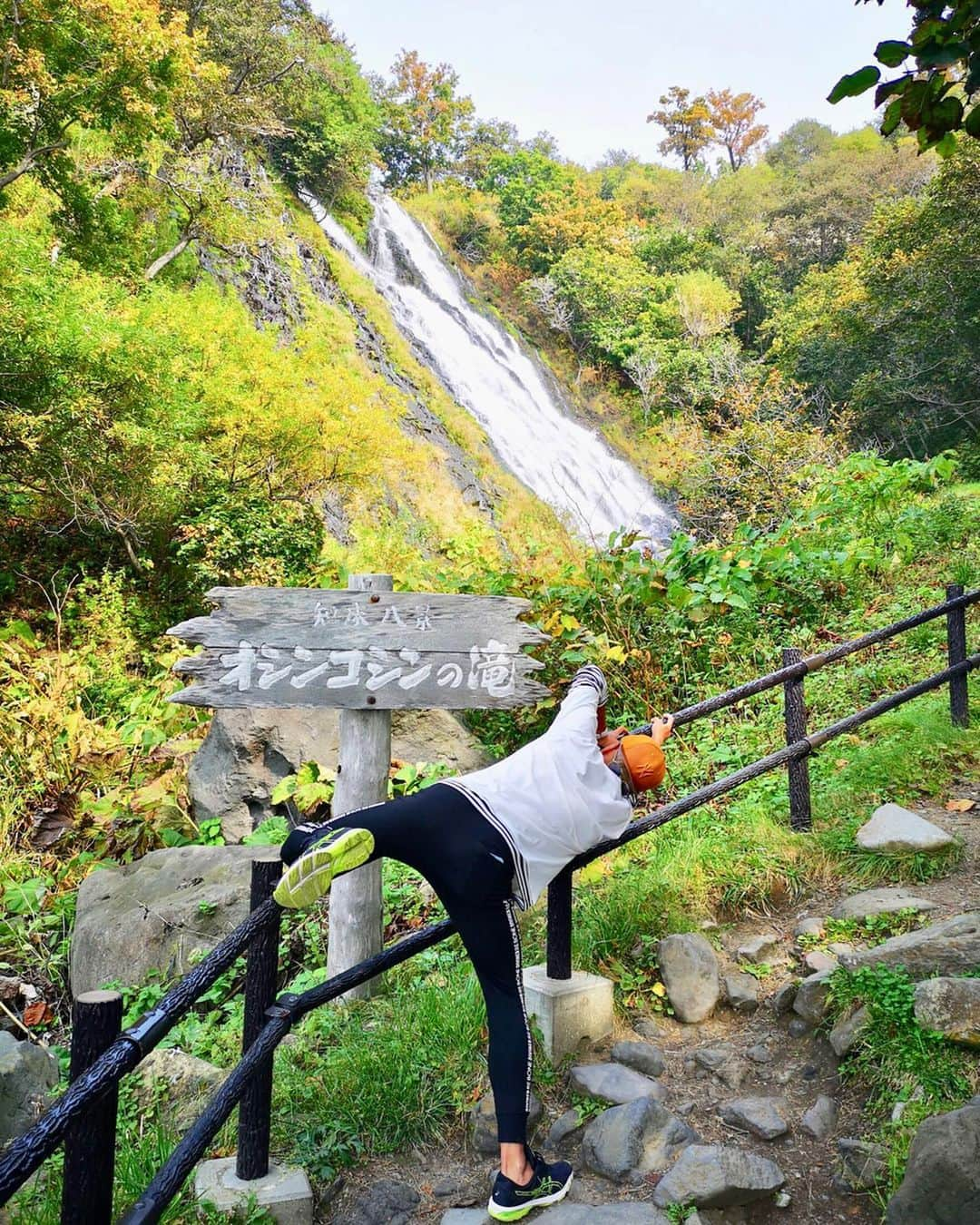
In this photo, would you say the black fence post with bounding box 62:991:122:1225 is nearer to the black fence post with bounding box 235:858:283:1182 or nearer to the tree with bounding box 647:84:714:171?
the black fence post with bounding box 235:858:283:1182

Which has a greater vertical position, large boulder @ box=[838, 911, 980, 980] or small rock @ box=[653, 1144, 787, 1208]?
large boulder @ box=[838, 911, 980, 980]

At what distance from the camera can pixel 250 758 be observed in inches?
195

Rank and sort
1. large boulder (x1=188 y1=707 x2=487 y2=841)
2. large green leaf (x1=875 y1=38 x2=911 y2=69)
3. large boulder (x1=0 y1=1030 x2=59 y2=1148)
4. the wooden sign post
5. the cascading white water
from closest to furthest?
large green leaf (x1=875 y1=38 x2=911 y2=69)
large boulder (x1=0 y1=1030 x2=59 y2=1148)
the wooden sign post
large boulder (x1=188 y1=707 x2=487 y2=841)
the cascading white water

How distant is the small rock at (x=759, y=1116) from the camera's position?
207 cm

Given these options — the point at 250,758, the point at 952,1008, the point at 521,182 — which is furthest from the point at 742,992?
the point at 521,182

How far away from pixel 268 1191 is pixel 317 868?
79cm

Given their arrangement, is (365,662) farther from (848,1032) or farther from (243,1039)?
(848,1032)

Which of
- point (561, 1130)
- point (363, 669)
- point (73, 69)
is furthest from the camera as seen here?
point (73, 69)

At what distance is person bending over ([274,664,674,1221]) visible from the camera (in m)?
1.88

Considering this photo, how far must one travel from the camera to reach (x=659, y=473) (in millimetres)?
20719

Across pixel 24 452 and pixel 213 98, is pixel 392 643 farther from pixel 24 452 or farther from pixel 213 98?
pixel 213 98

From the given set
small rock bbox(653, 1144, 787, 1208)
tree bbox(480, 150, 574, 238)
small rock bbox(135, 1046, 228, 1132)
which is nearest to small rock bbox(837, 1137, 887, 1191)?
small rock bbox(653, 1144, 787, 1208)

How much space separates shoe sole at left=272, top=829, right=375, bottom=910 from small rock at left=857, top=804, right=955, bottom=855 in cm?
226

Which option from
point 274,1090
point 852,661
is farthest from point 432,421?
point 274,1090
